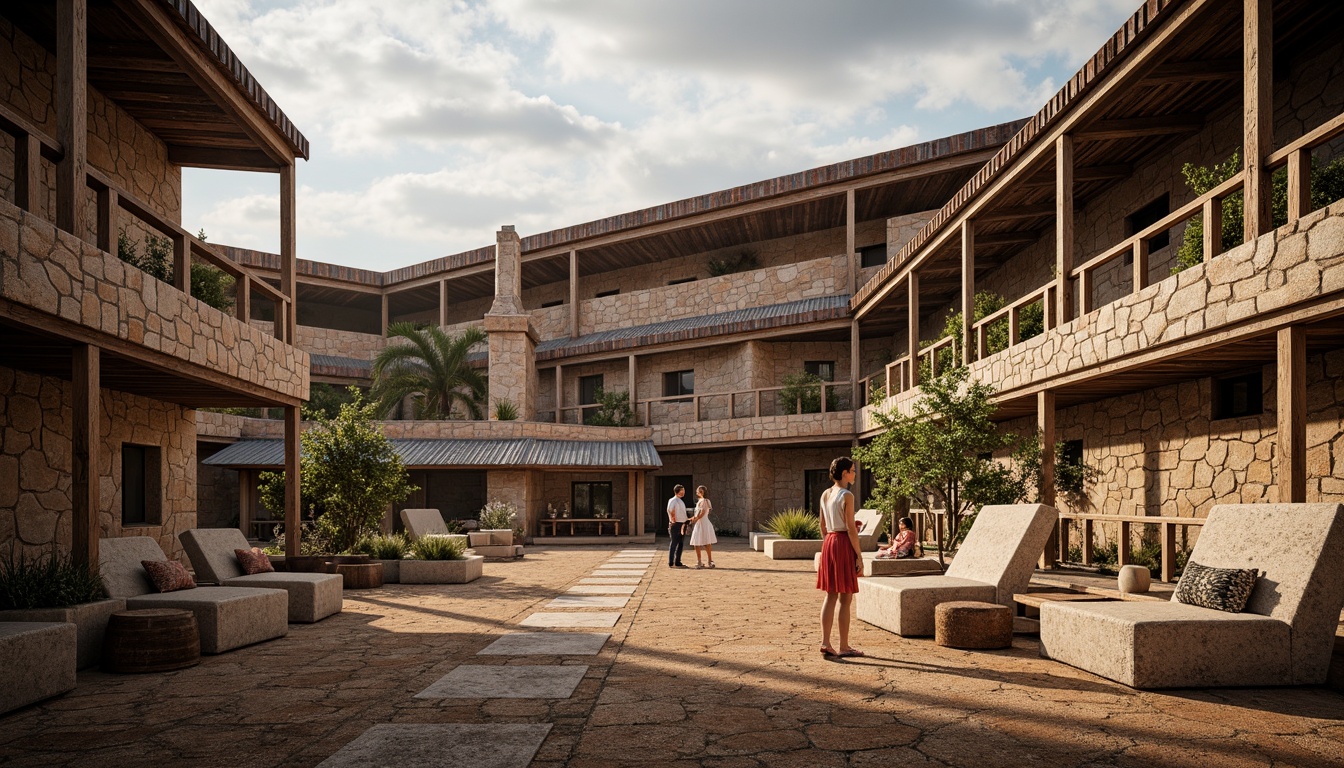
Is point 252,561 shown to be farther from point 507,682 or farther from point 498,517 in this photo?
point 498,517

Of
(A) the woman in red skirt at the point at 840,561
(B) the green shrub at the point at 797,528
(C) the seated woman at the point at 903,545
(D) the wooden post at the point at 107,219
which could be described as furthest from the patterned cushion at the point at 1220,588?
(B) the green shrub at the point at 797,528

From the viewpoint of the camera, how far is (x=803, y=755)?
484 centimetres

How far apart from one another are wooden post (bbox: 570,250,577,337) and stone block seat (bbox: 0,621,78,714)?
24168 millimetres

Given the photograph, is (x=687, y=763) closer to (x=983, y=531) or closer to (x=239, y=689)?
(x=239, y=689)

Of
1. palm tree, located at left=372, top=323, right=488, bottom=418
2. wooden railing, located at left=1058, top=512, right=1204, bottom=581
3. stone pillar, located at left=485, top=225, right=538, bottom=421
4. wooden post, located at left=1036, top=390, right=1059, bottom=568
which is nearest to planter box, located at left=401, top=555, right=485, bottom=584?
wooden post, located at left=1036, top=390, right=1059, bottom=568

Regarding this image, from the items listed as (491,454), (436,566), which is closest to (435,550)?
(436,566)

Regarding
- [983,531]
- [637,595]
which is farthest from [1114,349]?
[637,595]

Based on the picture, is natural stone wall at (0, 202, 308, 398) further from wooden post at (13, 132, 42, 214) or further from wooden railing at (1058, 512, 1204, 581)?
wooden railing at (1058, 512, 1204, 581)

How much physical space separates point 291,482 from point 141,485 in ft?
7.55

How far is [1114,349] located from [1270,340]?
80.9 inches

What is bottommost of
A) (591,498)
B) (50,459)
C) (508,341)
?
(591,498)

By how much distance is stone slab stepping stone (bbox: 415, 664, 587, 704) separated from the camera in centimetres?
636

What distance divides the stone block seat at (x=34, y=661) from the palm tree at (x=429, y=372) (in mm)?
22236

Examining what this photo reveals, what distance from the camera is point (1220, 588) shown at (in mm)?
6668
